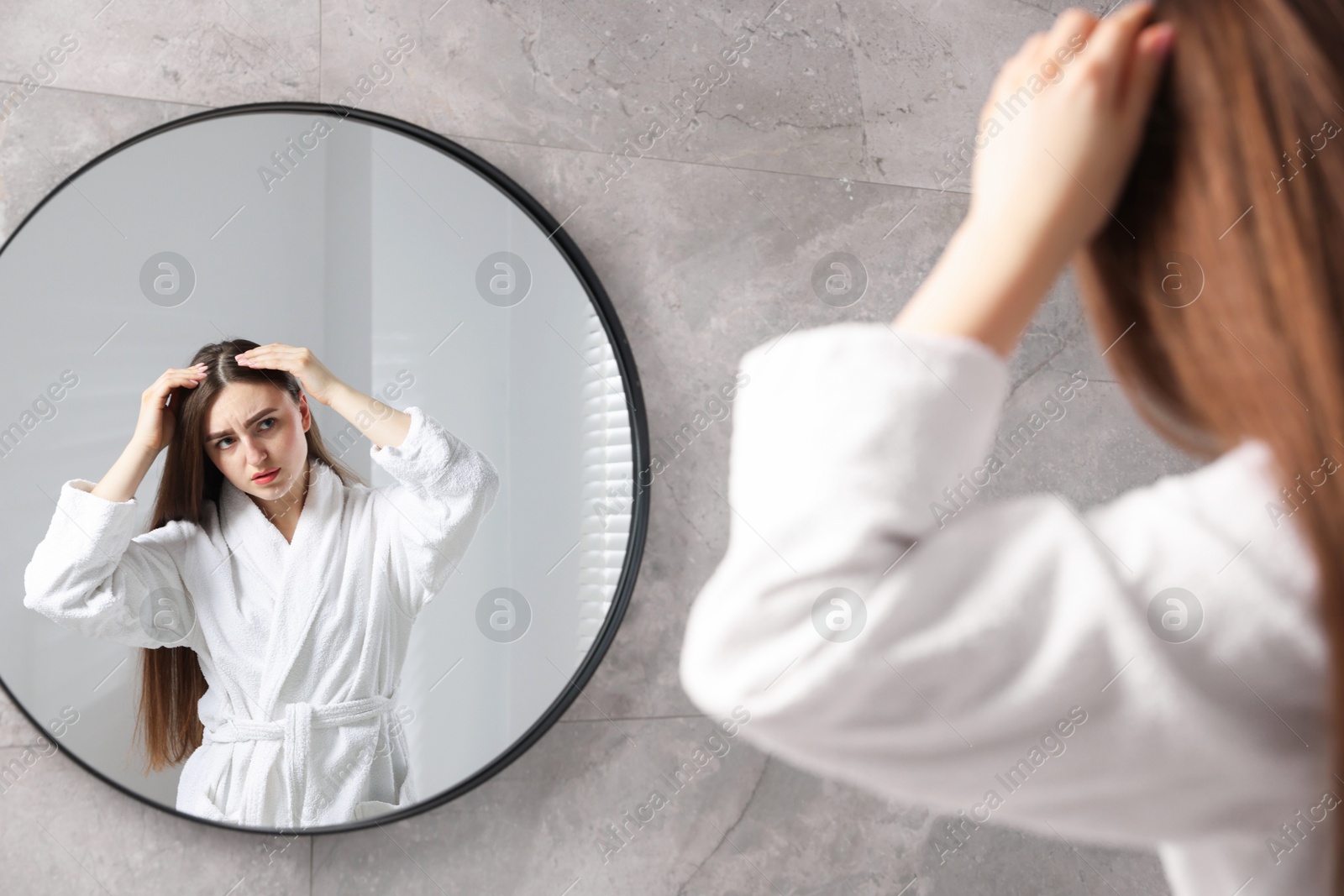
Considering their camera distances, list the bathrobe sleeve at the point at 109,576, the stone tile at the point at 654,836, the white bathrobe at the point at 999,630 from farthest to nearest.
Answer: the stone tile at the point at 654,836 → the bathrobe sleeve at the point at 109,576 → the white bathrobe at the point at 999,630

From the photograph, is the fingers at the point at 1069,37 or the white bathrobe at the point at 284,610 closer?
the fingers at the point at 1069,37

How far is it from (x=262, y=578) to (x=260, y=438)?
0.40 ft

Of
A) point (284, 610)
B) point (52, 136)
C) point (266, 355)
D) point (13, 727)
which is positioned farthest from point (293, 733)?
point (52, 136)

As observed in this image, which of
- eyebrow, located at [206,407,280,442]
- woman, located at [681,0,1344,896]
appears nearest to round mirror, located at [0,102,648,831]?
eyebrow, located at [206,407,280,442]

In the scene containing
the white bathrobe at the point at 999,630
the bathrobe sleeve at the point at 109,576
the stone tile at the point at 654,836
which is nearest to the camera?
the white bathrobe at the point at 999,630

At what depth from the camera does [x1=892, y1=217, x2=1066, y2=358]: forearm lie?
0.93 ft

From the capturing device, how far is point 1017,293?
29 centimetres

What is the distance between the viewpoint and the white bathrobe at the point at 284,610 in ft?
2.56

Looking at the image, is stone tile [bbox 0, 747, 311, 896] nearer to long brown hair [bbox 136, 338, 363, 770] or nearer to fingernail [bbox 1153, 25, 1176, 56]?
long brown hair [bbox 136, 338, 363, 770]

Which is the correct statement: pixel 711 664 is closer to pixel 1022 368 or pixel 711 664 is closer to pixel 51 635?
pixel 51 635

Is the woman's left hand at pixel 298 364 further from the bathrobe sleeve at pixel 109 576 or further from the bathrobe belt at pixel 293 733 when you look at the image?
the bathrobe belt at pixel 293 733

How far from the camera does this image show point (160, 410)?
2.65 feet

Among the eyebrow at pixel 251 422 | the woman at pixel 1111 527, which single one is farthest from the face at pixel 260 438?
the woman at pixel 1111 527

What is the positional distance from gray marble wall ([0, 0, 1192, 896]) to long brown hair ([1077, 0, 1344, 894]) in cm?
70
